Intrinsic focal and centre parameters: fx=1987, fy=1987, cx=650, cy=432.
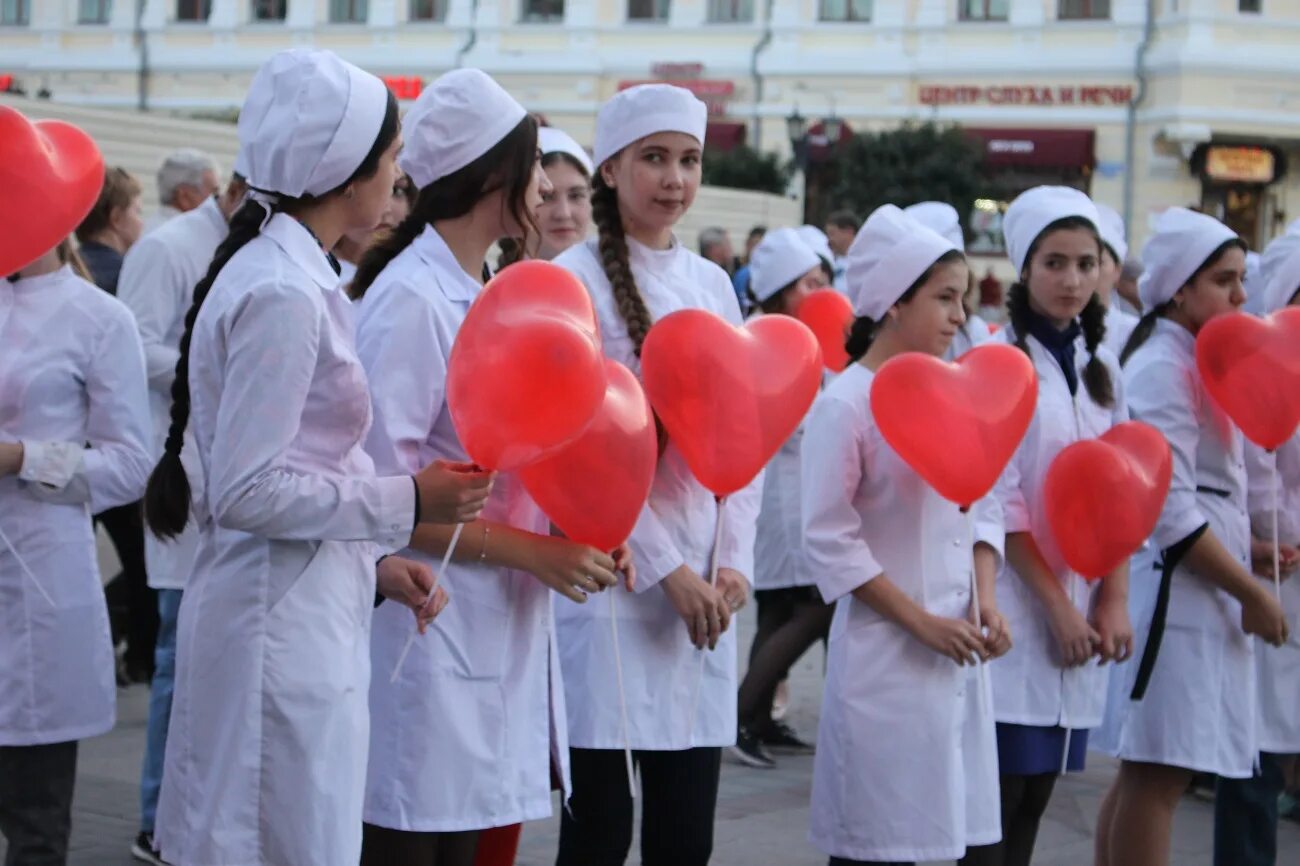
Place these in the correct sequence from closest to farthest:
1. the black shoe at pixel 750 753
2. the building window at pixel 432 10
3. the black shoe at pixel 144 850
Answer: the black shoe at pixel 144 850
the black shoe at pixel 750 753
the building window at pixel 432 10

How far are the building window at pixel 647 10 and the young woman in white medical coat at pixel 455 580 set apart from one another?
35.6 m

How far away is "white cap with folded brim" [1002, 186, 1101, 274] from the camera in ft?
17.3

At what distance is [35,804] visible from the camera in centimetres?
474

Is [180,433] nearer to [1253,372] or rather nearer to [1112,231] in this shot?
[1253,372]

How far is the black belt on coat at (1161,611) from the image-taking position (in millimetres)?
5340

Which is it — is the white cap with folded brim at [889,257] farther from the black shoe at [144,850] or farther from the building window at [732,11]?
the building window at [732,11]

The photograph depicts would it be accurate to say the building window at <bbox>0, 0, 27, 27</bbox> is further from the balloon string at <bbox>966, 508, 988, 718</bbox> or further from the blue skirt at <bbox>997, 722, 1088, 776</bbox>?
the balloon string at <bbox>966, 508, 988, 718</bbox>

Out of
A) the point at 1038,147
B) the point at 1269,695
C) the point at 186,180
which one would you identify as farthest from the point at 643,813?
the point at 1038,147

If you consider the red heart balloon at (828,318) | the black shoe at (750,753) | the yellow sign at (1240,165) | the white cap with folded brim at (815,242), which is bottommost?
the black shoe at (750,753)

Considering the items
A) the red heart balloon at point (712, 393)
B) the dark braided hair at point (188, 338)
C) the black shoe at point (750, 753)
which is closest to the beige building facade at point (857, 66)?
the black shoe at point (750, 753)

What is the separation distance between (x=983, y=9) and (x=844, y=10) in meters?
2.63

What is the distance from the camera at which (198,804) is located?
11.2 ft

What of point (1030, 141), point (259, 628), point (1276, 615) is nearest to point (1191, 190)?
point (1030, 141)

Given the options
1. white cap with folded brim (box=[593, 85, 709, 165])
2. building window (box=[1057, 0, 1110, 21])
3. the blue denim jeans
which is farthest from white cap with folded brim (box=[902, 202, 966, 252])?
building window (box=[1057, 0, 1110, 21])
